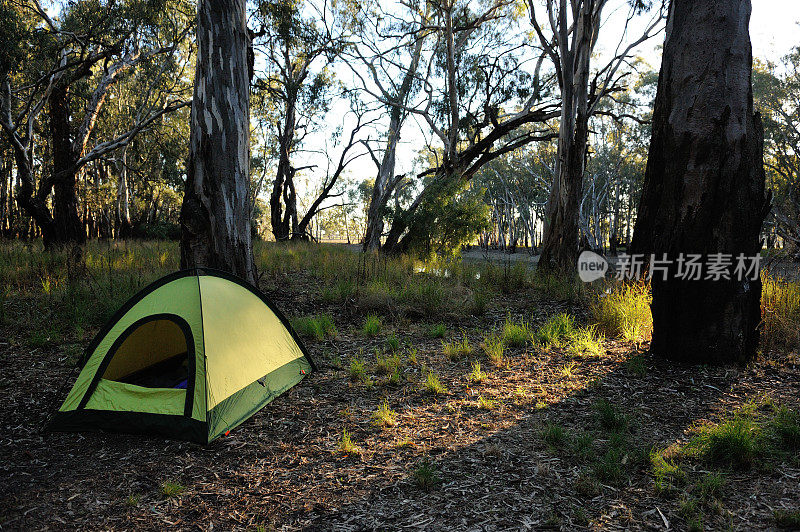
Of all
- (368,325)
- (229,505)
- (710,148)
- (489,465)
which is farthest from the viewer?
(368,325)

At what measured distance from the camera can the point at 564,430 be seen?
3301mm

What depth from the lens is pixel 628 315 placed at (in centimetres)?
550

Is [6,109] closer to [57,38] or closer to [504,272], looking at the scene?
[57,38]

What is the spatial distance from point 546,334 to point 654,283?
4.31 ft

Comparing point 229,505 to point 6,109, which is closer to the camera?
point 229,505

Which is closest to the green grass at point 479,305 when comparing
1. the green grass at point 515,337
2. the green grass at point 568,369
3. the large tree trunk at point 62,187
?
the green grass at point 515,337

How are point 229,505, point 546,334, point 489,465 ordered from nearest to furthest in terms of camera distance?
point 229,505
point 489,465
point 546,334

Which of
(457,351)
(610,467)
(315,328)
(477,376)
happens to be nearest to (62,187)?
(315,328)

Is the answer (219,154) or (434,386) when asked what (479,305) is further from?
(219,154)

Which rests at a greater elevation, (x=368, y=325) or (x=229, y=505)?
(x=368, y=325)

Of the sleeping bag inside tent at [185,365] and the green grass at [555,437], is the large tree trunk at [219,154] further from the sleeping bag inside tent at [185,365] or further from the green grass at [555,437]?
the green grass at [555,437]

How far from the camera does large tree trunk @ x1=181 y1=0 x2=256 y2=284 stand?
592cm

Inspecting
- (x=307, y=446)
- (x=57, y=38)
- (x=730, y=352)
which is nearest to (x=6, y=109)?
(x=57, y=38)

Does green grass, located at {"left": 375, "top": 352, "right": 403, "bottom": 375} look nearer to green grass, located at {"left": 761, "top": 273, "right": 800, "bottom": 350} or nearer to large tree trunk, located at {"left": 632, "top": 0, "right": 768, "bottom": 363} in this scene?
large tree trunk, located at {"left": 632, "top": 0, "right": 768, "bottom": 363}
